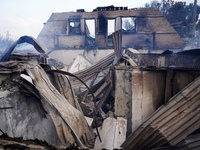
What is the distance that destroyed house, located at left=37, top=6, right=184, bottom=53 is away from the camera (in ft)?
46.3

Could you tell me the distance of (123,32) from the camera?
561 inches

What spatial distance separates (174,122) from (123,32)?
12.8 metres

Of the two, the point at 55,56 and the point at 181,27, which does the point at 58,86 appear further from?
the point at 181,27

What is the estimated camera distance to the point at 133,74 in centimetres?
298

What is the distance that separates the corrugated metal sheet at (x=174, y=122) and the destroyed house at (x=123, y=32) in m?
11.9

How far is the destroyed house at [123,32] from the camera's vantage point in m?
14.1

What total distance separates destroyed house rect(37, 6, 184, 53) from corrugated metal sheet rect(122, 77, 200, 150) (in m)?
11.9

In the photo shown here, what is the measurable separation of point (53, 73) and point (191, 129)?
2.40m

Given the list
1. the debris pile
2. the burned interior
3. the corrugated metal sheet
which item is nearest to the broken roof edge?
the burned interior

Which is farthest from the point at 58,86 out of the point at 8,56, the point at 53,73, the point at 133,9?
the point at 133,9

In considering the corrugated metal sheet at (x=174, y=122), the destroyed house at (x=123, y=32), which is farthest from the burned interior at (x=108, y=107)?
the destroyed house at (x=123, y=32)

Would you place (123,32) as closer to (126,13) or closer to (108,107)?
(126,13)

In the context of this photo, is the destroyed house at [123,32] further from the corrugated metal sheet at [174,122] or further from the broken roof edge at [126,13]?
the corrugated metal sheet at [174,122]

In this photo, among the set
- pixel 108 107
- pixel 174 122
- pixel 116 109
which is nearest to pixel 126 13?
pixel 108 107
